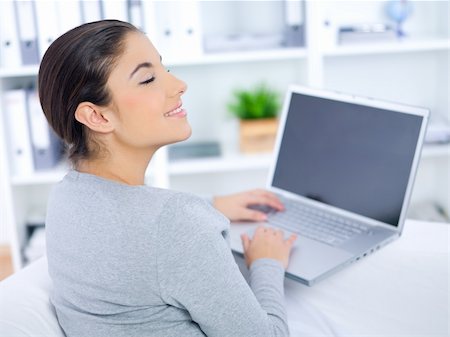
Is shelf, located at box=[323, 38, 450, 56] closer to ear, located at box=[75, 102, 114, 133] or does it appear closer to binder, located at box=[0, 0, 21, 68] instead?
binder, located at box=[0, 0, 21, 68]

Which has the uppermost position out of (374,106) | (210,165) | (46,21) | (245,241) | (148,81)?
(46,21)

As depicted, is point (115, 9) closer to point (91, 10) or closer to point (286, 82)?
point (91, 10)

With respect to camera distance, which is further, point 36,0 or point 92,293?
point 36,0

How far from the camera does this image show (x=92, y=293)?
1014mm

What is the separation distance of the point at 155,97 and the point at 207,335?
38 centimetres

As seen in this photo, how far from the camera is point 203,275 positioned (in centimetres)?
98

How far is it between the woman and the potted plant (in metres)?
1.38

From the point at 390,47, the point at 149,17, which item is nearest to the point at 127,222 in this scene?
the point at 149,17

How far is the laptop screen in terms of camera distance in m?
1.39

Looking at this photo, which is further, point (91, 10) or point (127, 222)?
point (91, 10)

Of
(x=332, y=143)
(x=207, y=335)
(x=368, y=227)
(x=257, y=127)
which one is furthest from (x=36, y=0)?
(x=207, y=335)

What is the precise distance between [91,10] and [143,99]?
132 cm

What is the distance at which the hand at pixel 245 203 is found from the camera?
1.53 metres

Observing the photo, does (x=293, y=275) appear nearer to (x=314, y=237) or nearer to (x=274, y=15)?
(x=314, y=237)
